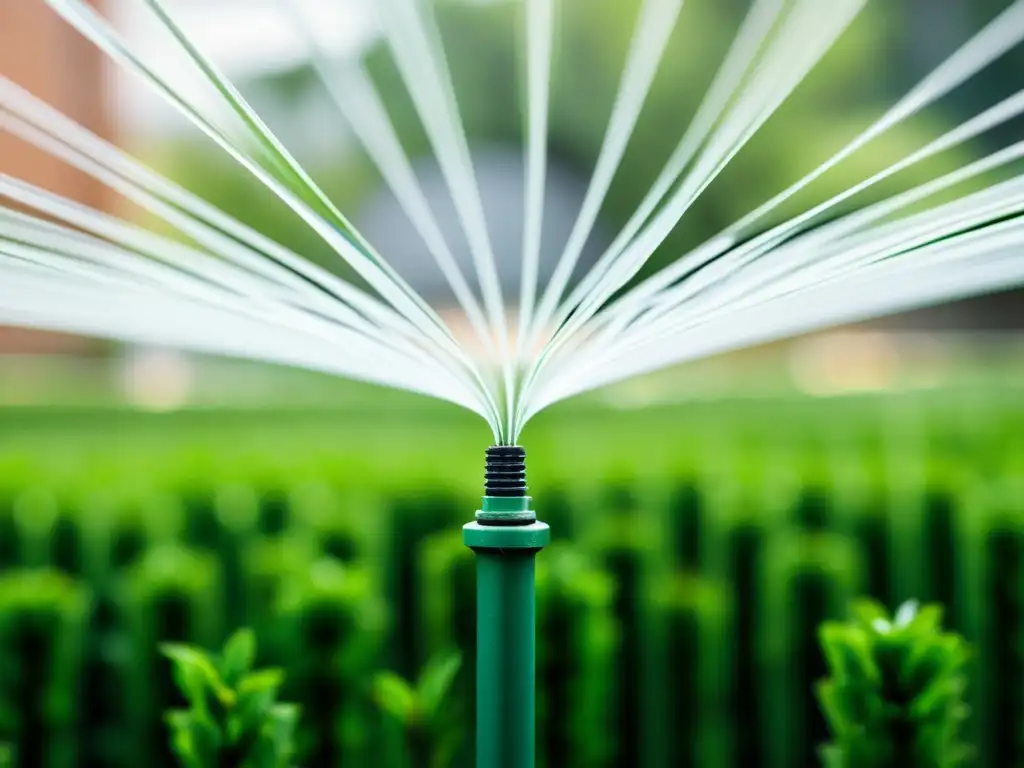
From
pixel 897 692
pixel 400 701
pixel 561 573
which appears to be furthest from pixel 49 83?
pixel 897 692

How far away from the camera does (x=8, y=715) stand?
1.59 m

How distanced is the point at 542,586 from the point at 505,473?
2.75 ft

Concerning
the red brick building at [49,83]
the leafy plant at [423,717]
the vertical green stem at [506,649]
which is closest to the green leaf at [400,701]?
the leafy plant at [423,717]

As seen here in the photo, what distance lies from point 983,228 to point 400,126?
24450 millimetres

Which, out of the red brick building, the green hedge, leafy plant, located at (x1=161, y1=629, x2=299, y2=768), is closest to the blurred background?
the green hedge

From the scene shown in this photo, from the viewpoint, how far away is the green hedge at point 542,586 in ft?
5.13

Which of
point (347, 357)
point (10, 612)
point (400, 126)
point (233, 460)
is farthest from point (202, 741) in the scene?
point (400, 126)

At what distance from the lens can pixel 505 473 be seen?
2.56 feet

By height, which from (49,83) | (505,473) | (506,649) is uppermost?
(49,83)

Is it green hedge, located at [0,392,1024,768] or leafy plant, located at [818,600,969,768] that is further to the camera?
green hedge, located at [0,392,1024,768]

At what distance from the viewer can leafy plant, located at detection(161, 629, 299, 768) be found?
1.02m

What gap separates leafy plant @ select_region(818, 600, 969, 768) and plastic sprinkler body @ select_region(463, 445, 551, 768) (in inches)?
18.8

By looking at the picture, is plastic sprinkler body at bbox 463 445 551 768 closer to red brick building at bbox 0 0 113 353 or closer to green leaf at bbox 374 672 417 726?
green leaf at bbox 374 672 417 726

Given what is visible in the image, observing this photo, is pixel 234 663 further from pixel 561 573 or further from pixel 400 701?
pixel 561 573
